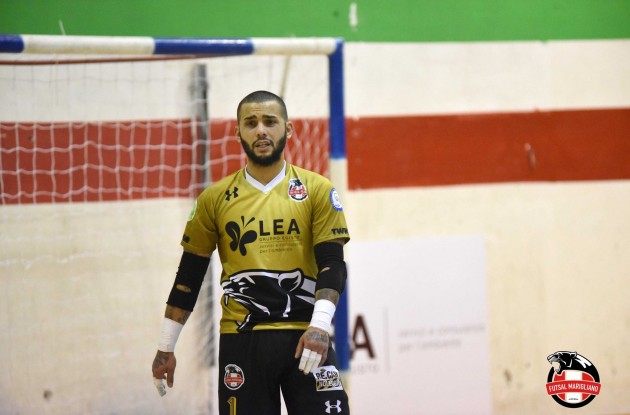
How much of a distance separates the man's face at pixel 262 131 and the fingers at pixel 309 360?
77cm

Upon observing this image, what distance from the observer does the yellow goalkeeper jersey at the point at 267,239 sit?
3.25 meters

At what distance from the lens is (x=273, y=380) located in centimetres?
324

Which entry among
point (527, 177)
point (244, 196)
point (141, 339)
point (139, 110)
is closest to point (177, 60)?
point (139, 110)

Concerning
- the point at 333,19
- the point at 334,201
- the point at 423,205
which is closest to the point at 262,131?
the point at 334,201

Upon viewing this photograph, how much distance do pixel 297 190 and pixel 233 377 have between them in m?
0.78

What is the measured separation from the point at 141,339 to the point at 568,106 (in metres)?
3.35

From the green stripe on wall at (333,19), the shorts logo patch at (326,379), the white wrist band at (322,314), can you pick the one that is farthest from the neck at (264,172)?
the green stripe on wall at (333,19)

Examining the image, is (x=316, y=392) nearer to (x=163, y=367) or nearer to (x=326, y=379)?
(x=326, y=379)

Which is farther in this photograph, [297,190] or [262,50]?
[262,50]

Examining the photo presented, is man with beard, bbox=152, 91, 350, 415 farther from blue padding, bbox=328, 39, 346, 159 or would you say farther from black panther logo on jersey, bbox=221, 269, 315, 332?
blue padding, bbox=328, 39, 346, 159

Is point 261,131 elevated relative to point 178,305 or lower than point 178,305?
elevated

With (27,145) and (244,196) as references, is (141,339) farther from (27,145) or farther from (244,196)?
(244,196)

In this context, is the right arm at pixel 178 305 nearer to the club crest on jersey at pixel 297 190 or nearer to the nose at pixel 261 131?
the club crest on jersey at pixel 297 190

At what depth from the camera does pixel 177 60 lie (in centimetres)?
527
